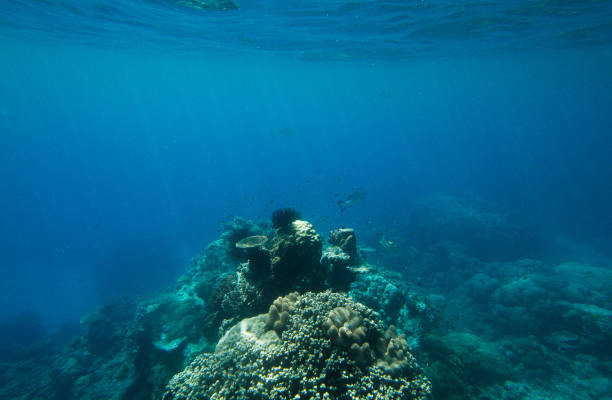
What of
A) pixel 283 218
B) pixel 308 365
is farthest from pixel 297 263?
pixel 308 365

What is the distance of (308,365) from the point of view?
3.76m

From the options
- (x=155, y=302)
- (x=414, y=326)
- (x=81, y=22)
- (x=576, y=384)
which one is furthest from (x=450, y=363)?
(x=81, y=22)

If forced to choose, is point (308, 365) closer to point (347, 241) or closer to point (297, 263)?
point (297, 263)

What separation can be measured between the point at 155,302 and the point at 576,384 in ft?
50.5

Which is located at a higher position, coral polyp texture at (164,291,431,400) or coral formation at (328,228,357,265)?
coral polyp texture at (164,291,431,400)

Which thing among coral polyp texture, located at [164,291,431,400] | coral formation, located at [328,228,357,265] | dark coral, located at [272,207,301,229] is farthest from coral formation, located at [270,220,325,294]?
coral formation, located at [328,228,357,265]

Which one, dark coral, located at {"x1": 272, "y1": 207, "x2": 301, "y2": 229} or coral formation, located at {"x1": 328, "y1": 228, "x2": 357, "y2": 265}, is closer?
dark coral, located at {"x1": 272, "y1": 207, "x2": 301, "y2": 229}

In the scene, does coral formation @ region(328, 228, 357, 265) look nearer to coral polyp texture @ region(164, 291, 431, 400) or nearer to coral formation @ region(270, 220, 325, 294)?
coral formation @ region(270, 220, 325, 294)

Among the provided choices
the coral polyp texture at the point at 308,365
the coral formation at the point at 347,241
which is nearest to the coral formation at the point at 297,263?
the coral polyp texture at the point at 308,365

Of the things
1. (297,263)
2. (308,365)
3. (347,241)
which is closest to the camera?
(308,365)

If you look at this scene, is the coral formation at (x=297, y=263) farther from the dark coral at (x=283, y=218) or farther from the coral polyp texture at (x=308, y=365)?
the coral polyp texture at (x=308, y=365)

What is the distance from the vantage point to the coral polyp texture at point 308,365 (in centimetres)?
361

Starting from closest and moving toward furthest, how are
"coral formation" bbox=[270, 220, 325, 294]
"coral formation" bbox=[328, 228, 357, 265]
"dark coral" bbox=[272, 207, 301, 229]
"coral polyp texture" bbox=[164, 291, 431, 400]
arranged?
1. "coral polyp texture" bbox=[164, 291, 431, 400]
2. "coral formation" bbox=[270, 220, 325, 294]
3. "dark coral" bbox=[272, 207, 301, 229]
4. "coral formation" bbox=[328, 228, 357, 265]

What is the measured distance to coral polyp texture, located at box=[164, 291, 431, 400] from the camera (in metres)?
3.61
